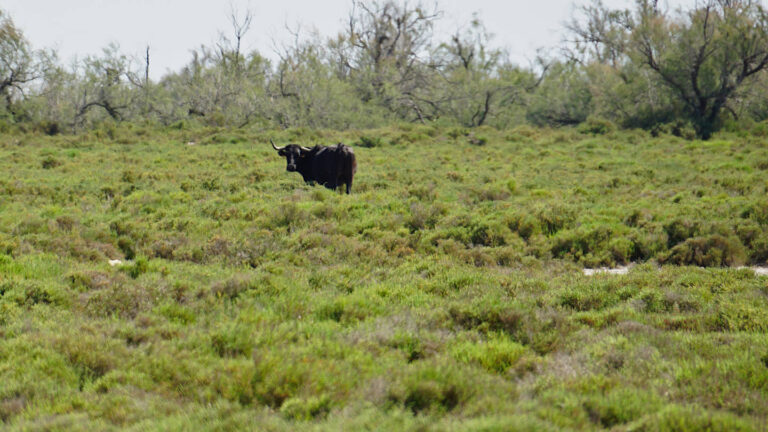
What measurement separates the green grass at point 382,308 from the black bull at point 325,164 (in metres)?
1.41

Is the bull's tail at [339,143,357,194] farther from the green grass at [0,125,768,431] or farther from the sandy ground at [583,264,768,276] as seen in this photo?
the sandy ground at [583,264,768,276]

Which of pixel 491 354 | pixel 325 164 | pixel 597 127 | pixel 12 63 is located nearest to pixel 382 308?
pixel 491 354

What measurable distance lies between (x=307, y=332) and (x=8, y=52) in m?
40.1

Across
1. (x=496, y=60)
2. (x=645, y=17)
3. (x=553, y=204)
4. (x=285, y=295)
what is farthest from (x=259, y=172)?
(x=496, y=60)

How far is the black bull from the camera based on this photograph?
1505 centimetres

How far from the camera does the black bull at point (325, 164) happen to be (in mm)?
15055

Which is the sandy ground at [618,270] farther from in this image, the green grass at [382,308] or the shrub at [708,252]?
the shrub at [708,252]

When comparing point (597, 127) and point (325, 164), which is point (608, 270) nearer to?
point (325, 164)

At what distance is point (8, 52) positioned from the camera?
117ft

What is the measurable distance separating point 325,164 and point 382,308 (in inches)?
415

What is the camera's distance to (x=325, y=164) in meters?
16.0

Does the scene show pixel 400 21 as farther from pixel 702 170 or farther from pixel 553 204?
pixel 553 204

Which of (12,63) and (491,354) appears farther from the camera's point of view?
(12,63)

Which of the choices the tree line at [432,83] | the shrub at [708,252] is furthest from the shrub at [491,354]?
the tree line at [432,83]
